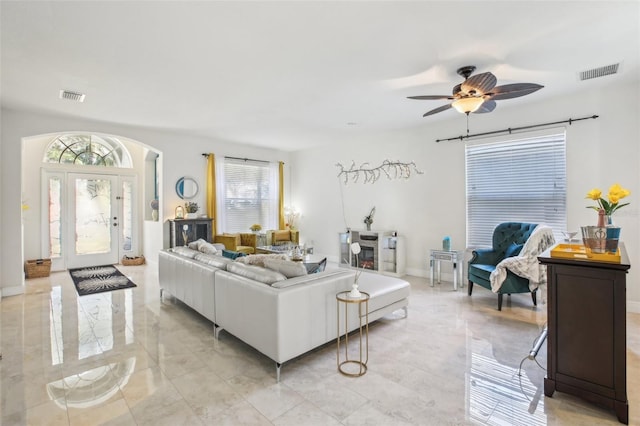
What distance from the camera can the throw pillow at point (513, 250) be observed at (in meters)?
4.27

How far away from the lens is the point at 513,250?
170 inches

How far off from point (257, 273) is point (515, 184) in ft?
13.5

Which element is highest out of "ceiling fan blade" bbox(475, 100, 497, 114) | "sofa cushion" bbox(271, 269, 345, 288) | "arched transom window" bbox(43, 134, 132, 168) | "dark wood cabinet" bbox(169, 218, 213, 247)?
"arched transom window" bbox(43, 134, 132, 168)

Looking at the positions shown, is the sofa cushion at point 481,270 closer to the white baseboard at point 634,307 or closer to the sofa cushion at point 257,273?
the white baseboard at point 634,307

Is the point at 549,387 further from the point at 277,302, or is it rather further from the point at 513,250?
the point at 513,250

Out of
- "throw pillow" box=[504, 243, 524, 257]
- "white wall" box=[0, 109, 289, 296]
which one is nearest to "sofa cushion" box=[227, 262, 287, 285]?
"throw pillow" box=[504, 243, 524, 257]

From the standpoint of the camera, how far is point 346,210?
23.2 feet

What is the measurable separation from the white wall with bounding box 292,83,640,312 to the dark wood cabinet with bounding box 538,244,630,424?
2.75m

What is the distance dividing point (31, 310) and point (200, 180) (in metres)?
3.52

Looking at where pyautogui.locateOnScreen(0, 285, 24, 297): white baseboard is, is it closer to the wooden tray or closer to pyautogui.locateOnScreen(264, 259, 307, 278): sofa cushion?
pyautogui.locateOnScreen(264, 259, 307, 278): sofa cushion

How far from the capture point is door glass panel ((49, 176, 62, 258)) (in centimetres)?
644

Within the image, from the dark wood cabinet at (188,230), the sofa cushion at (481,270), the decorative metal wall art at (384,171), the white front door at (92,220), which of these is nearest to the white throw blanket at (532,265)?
the sofa cushion at (481,270)

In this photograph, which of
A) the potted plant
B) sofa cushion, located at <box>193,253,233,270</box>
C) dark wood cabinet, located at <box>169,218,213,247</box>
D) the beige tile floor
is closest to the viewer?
the beige tile floor

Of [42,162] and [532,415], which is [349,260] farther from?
[42,162]
